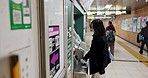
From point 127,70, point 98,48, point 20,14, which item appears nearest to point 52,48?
point 20,14

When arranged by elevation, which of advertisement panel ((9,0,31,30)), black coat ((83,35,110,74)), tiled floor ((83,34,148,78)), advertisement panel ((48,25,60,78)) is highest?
advertisement panel ((9,0,31,30))

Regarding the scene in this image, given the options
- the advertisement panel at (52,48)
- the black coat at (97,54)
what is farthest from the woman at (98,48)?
the advertisement panel at (52,48)

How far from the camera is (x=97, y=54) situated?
2.30 metres

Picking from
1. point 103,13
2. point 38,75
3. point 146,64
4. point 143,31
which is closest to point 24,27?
point 38,75

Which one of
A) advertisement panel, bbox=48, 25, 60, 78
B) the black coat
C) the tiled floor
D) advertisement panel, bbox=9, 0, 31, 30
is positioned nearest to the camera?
advertisement panel, bbox=9, 0, 31, 30

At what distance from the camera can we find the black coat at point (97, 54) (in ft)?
7.37

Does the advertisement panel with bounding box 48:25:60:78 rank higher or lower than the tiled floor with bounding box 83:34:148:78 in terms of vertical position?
higher

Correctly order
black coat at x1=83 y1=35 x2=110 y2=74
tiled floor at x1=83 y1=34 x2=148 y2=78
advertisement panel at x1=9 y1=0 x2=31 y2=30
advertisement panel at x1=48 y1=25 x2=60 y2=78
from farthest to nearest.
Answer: tiled floor at x1=83 y1=34 x2=148 y2=78, black coat at x1=83 y1=35 x2=110 y2=74, advertisement panel at x1=48 y1=25 x2=60 y2=78, advertisement panel at x1=9 y1=0 x2=31 y2=30

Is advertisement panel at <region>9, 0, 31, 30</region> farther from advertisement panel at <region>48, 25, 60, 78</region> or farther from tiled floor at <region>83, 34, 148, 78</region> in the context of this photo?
tiled floor at <region>83, 34, 148, 78</region>

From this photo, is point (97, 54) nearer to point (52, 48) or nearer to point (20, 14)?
point (52, 48)

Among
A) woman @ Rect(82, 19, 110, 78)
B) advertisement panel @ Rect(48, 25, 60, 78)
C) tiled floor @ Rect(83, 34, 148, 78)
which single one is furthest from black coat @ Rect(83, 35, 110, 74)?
tiled floor @ Rect(83, 34, 148, 78)

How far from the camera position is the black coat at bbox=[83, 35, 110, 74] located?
2246 mm

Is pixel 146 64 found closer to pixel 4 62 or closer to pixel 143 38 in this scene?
pixel 143 38

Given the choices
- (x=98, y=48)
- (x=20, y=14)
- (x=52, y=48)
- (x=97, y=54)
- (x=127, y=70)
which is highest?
(x=20, y=14)
